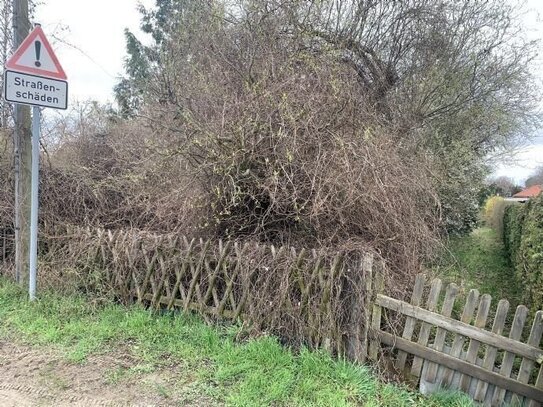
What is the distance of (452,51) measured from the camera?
8.38 m

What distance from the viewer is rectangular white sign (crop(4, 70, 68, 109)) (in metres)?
4.13

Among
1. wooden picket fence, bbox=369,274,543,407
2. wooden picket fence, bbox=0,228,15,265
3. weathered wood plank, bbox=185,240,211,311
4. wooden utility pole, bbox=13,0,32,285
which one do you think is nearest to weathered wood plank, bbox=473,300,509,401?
wooden picket fence, bbox=369,274,543,407

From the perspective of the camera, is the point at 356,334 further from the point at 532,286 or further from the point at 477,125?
the point at 477,125

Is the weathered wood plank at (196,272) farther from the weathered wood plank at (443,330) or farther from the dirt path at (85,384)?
the weathered wood plank at (443,330)

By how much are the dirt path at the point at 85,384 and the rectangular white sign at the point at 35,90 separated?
8.51ft

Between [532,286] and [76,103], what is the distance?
7.58 meters

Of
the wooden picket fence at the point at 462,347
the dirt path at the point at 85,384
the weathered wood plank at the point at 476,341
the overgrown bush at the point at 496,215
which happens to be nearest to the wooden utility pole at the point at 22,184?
the dirt path at the point at 85,384

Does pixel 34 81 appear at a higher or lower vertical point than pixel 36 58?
lower

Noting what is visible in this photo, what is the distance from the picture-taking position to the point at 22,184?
201 inches

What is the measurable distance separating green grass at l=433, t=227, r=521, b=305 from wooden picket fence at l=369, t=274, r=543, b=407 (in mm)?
1746

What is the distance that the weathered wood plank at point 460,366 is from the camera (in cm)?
306

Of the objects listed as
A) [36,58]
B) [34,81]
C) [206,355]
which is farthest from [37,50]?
[206,355]

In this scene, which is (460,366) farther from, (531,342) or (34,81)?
(34,81)

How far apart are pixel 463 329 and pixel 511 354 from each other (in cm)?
37
